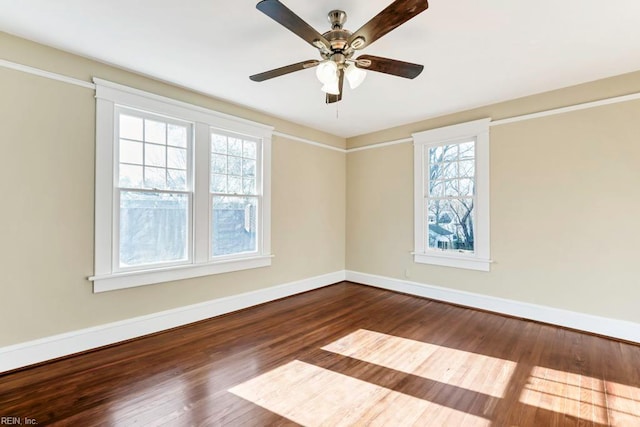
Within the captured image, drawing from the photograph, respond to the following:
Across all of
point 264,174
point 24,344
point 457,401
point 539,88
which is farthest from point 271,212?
point 539,88

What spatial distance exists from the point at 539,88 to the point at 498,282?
7.99ft

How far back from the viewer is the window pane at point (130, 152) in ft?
9.66

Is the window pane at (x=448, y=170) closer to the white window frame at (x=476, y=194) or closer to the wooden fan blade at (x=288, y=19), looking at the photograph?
the white window frame at (x=476, y=194)

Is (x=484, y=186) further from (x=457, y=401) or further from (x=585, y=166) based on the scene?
(x=457, y=401)

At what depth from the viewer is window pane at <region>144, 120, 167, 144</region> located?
312cm

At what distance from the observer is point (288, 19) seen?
5.50 ft

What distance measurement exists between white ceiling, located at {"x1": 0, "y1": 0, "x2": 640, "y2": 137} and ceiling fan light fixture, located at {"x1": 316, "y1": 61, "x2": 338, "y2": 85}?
0.36 metres

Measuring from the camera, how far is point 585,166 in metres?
3.19

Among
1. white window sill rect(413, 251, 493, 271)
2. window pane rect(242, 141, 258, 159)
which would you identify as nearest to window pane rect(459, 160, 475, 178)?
white window sill rect(413, 251, 493, 271)

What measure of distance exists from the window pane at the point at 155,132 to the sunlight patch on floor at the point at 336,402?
265cm

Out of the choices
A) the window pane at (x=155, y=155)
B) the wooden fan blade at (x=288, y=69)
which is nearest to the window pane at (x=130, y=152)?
the window pane at (x=155, y=155)

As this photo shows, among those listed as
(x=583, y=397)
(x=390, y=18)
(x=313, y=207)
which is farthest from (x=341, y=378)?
(x=313, y=207)

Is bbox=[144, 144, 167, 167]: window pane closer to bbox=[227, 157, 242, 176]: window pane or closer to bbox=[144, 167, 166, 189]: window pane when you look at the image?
bbox=[144, 167, 166, 189]: window pane

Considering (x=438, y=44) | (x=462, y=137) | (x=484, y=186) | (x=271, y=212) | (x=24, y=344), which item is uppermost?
(x=438, y=44)
